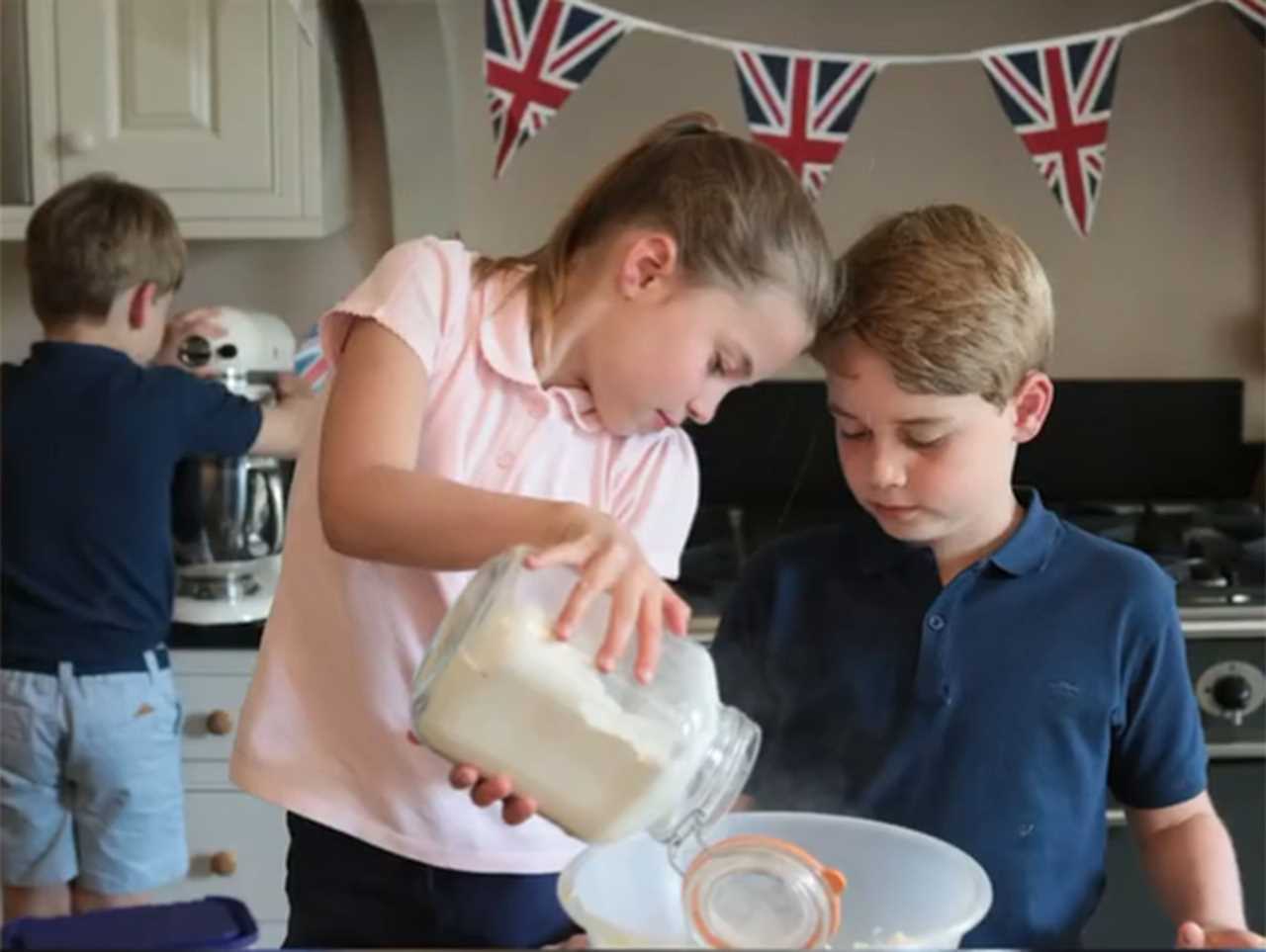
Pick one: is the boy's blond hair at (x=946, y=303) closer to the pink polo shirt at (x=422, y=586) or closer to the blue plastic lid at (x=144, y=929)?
the pink polo shirt at (x=422, y=586)

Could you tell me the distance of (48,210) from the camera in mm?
1022

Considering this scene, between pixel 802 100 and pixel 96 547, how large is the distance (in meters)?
0.55

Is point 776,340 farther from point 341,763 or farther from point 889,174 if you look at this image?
point 889,174

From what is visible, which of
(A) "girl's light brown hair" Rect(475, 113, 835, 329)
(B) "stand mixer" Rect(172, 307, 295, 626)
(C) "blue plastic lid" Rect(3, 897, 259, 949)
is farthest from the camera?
(B) "stand mixer" Rect(172, 307, 295, 626)

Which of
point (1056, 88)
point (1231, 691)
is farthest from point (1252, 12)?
point (1231, 691)

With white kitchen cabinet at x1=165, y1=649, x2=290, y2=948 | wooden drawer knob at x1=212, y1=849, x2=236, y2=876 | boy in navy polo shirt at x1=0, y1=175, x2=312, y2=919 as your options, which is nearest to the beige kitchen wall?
boy in navy polo shirt at x1=0, y1=175, x2=312, y2=919

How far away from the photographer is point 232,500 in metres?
1.18

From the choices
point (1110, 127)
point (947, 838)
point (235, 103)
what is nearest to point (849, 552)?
point (947, 838)

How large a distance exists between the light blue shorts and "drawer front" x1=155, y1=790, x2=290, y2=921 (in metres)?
0.02

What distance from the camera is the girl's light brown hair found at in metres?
0.51

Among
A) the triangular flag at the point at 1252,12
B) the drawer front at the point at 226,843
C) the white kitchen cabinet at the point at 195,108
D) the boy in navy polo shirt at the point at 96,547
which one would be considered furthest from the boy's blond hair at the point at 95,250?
the triangular flag at the point at 1252,12

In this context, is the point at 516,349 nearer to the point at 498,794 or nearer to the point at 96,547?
the point at 498,794

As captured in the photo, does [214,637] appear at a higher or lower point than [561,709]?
lower

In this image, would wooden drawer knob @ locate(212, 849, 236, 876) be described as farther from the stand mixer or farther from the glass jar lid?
the glass jar lid
